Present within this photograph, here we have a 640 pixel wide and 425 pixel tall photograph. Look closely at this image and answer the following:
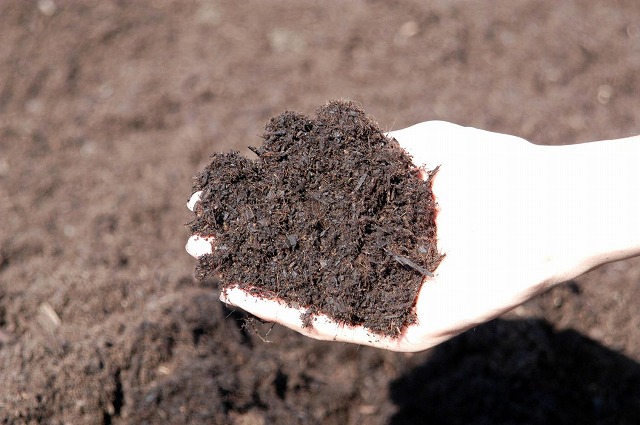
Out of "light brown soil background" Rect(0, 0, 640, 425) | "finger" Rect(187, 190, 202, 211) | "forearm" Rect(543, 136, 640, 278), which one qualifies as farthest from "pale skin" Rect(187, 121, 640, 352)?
"light brown soil background" Rect(0, 0, 640, 425)

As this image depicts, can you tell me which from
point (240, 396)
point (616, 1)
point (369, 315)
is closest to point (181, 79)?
point (240, 396)

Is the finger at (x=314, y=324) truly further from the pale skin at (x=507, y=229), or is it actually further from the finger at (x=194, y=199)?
the finger at (x=194, y=199)

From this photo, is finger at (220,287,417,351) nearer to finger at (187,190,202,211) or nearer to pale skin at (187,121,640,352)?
pale skin at (187,121,640,352)

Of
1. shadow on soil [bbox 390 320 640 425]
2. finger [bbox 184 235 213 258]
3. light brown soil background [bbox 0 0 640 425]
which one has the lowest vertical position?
shadow on soil [bbox 390 320 640 425]

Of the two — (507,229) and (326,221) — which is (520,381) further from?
(326,221)

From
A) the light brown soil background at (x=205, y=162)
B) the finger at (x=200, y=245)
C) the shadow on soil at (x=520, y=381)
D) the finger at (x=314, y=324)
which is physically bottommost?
the shadow on soil at (x=520, y=381)

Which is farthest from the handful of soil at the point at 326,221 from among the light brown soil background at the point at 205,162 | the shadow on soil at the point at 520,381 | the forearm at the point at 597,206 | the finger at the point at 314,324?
the shadow on soil at the point at 520,381
